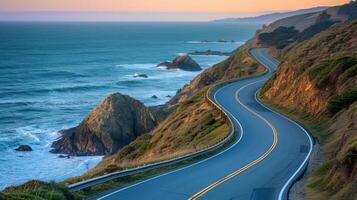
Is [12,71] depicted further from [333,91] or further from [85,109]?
[333,91]

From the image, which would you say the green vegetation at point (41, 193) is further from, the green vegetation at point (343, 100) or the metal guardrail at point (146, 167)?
the green vegetation at point (343, 100)

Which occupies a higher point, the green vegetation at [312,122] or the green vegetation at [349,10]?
the green vegetation at [349,10]

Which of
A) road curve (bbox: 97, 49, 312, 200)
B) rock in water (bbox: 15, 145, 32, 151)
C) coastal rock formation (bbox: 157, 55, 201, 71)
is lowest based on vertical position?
coastal rock formation (bbox: 157, 55, 201, 71)

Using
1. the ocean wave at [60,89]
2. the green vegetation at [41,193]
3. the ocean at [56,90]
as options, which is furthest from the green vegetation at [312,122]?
the ocean wave at [60,89]

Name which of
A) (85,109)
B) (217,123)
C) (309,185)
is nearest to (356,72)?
(217,123)

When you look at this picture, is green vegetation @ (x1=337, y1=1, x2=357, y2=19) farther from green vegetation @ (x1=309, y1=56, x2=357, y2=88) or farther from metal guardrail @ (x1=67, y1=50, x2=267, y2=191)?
metal guardrail @ (x1=67, y1=50, x2=267, y2=191)

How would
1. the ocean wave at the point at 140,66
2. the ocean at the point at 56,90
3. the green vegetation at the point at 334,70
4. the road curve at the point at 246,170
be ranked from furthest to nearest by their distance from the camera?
the ocean wave at the point at 140,66, the ocean at the point at 56,90, the green vegetation at the point at 334,70, the road curve at the point at 246,170

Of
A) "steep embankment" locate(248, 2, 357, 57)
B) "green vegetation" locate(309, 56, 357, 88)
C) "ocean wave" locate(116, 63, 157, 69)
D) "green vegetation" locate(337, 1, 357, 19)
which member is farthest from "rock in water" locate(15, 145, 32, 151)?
"green vegetation" locate(337, 1, 357, 19)
